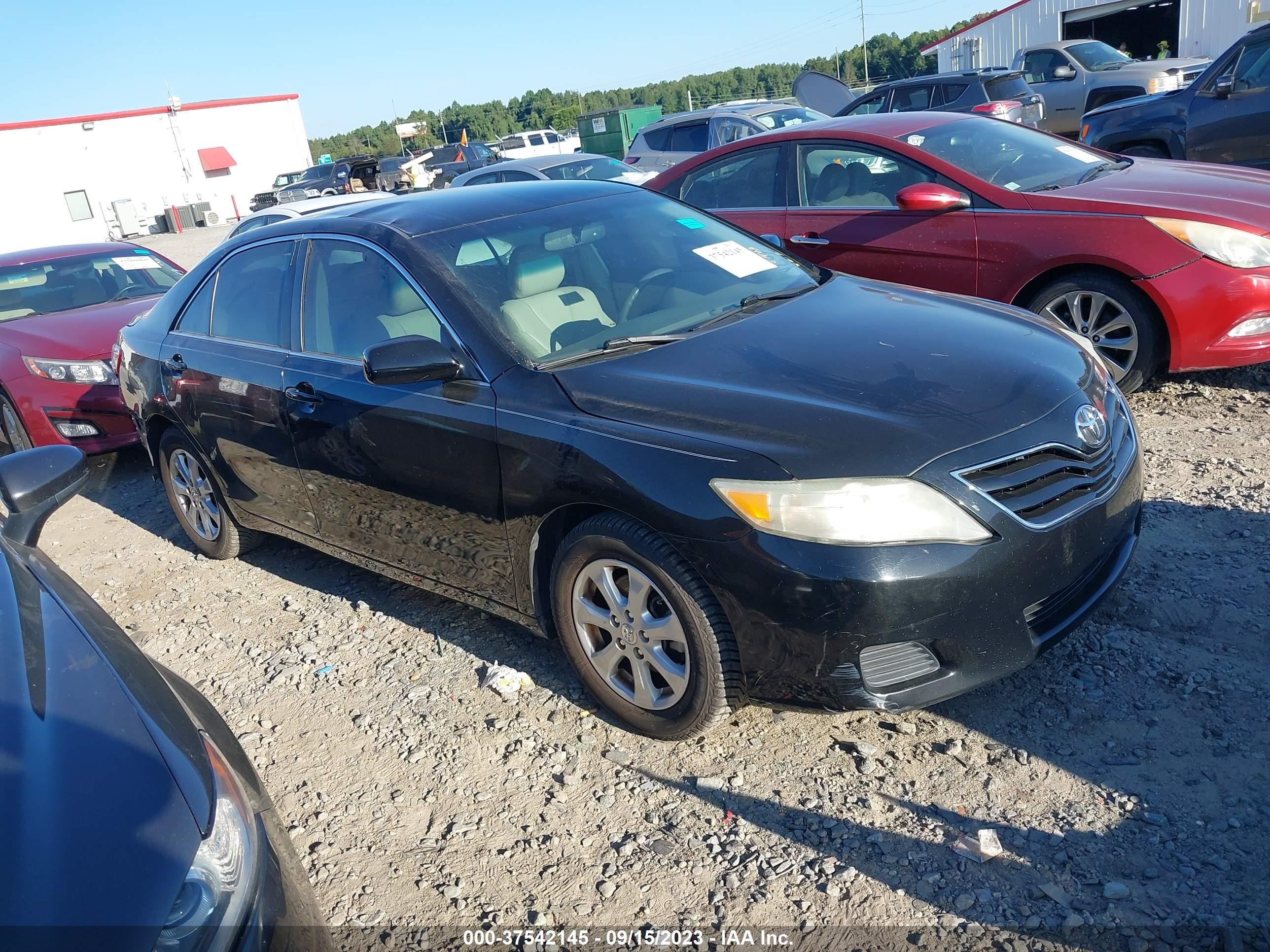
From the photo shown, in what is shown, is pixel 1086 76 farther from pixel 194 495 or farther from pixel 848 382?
pixel 848 382

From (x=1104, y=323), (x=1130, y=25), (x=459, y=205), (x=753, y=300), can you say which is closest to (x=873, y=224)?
(x=1104, y=323)

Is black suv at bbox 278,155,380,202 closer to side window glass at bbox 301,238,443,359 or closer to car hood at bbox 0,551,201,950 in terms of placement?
side window glass at bbox 301,238,443,359

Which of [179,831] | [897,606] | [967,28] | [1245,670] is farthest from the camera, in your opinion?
[967,28]

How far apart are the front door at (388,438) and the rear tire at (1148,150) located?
8.71 meters

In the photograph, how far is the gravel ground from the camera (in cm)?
234

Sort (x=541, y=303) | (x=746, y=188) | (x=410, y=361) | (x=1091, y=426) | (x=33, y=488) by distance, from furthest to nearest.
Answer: (x=746, y=188) → (x=541, y=303) → (x=410, y=361) → (x=1091, y=426) → (x=33, y=488)

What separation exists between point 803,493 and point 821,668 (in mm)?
469

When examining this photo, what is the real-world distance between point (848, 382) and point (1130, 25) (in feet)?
114

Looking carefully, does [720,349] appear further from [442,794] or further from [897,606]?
[442,794]

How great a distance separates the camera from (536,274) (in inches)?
141

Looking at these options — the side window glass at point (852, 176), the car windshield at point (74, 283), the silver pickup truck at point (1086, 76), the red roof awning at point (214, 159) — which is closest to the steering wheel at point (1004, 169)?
the side window glass at point (852, 176)

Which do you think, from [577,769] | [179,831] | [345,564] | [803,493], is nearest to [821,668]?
[803,493]

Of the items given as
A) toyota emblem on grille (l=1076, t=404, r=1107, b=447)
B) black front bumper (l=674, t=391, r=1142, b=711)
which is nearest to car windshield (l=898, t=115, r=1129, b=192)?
toyota emblem on grille (l=1076, t=404, r=1107, b=447)

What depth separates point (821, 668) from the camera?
2623mm
